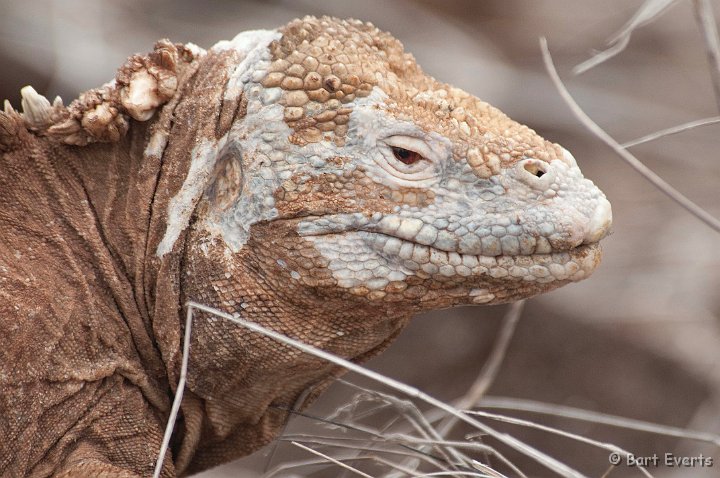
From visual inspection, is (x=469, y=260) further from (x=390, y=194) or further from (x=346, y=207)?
(x=346, y=207)

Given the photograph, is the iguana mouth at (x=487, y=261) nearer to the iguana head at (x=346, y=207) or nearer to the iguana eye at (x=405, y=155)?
the iguana head at (x=346, y=207)

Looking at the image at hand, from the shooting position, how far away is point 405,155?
3.68 m

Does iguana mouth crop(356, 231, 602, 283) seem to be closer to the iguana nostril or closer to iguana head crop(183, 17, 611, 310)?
iguana head crop(183, 17, 611, 310)

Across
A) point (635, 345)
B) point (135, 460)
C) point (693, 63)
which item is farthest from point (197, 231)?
point (693, 63)

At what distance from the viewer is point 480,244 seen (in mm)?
3547

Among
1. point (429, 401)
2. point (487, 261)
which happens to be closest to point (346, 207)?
point (487, 261)

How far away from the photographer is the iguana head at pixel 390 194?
3.56 meters

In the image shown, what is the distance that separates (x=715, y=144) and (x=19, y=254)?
7.64m

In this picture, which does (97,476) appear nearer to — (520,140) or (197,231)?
(197,231)

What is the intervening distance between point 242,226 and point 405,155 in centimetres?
66

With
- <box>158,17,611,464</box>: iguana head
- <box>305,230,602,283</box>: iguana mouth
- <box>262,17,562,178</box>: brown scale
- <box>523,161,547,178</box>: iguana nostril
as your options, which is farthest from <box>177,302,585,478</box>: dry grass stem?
<box>523,161,547,178</box>: iguana nostril

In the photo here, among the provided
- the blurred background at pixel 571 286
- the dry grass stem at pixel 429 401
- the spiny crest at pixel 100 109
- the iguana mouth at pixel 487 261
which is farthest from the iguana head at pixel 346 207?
the blurred background at pixel 571 286

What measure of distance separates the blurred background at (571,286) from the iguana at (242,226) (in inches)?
146

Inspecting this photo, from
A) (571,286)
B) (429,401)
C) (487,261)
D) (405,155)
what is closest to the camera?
(429,401)
